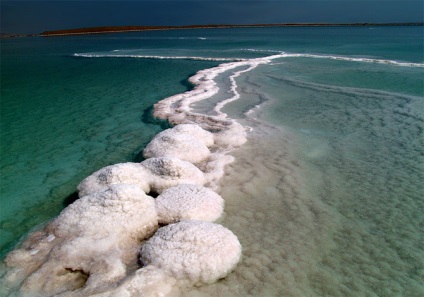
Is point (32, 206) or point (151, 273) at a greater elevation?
point (151, 273)

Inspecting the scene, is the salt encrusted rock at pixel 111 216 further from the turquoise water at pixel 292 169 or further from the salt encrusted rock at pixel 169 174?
the turquoise water at pixel 292 169

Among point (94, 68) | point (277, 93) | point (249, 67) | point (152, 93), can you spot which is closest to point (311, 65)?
point (249, 67)

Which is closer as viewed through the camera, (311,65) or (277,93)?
(277,93)

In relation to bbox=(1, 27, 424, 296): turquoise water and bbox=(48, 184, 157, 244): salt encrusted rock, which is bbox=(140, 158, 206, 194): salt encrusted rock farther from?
bbox=(48, 184, 157, 244): salt encrusted rock

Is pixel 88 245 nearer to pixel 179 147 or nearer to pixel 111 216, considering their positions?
pixel 111 216

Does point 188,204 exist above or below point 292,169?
above

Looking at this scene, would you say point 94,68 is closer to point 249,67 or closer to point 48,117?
point 249,67

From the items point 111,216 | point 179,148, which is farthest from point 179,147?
point 111,216
